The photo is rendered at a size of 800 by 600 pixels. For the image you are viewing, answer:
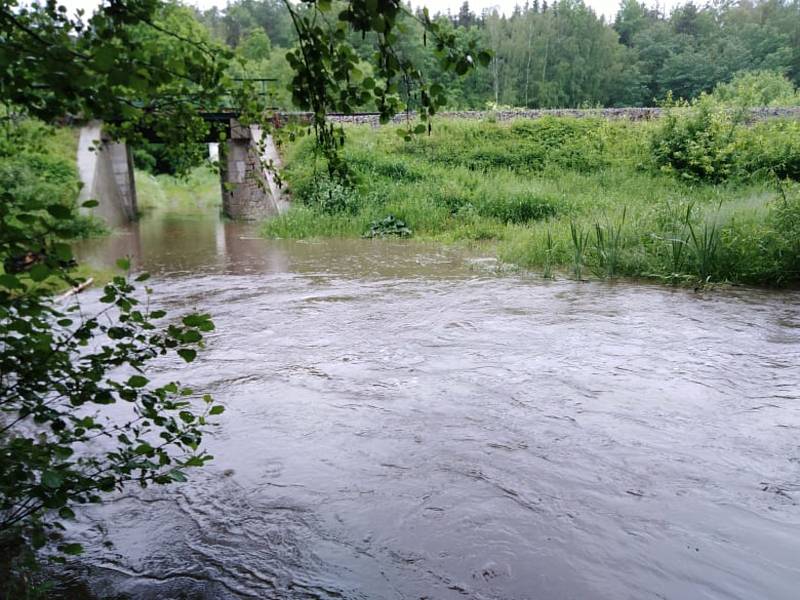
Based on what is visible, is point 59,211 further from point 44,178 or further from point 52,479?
point 44,178

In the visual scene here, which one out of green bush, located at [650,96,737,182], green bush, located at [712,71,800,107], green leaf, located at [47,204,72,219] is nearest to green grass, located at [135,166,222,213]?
green bush, located at [650,96,737,182]

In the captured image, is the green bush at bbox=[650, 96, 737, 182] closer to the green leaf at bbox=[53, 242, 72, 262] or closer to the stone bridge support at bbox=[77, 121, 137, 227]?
the stone bridge support at bbox=[77, 121, 137, 227]

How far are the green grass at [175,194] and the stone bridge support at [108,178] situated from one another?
107 inches

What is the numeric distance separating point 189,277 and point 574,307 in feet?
25.0

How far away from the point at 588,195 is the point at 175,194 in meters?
28.6

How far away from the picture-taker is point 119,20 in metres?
2.36

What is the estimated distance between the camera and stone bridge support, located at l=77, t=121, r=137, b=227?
75.1 feet

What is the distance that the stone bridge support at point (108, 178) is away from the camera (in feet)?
75.1

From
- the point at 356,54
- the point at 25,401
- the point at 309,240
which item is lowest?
the point at 309,240

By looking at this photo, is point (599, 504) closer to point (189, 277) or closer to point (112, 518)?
point (112, 518)

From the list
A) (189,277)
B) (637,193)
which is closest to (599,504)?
(189,277)

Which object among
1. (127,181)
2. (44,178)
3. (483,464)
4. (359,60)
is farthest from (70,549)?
(127,181)

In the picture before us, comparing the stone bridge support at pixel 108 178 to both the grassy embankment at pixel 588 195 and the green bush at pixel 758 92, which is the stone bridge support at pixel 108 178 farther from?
the green bush at pixel 758 92

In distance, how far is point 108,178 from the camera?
25.3 metres
